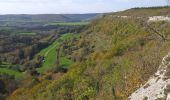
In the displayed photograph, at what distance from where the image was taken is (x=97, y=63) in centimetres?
6003

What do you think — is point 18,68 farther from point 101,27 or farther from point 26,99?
point 26,99

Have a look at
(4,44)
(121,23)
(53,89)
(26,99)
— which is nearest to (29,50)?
(4,44)

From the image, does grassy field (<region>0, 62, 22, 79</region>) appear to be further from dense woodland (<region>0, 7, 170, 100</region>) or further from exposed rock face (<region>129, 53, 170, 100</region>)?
exposed rock face (<region>129, 53, 170, 100</region>)

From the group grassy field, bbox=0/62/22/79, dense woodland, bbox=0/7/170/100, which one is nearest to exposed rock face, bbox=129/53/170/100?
dense woodland, bbox=0/7/170/100

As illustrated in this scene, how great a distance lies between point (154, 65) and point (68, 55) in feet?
330

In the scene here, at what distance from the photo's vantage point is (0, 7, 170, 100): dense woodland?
30.9m

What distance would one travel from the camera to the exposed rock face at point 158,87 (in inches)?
784

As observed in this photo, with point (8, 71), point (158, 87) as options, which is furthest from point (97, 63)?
point (8, 71)

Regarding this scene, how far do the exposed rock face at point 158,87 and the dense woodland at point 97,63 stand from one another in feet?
7.44

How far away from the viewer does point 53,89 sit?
63.3 m

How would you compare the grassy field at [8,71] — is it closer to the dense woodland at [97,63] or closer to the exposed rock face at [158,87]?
the dense woodland at [97,63]

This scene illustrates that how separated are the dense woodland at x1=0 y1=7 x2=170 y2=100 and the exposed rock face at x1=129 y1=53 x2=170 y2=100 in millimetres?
2268

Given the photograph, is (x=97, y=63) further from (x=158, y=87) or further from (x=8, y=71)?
(x=8, y=71)

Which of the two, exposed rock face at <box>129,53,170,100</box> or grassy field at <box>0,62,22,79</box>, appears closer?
exposed rock face at <box>129,53,170,100</box>
